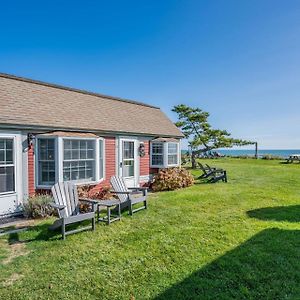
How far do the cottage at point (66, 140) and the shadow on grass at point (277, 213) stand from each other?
17.1 ft

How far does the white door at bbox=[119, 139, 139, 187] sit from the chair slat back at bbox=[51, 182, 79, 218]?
172 inches

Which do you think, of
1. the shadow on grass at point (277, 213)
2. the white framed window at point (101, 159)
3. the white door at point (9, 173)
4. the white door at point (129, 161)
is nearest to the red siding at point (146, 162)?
the white door at point (129, 161)

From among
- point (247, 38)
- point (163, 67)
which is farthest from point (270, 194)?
point (163, 67)

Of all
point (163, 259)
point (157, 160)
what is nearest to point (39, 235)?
point (163, 259)

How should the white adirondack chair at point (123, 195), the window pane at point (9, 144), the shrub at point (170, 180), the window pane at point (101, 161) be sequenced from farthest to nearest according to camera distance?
the shrub at point (170, 180)
the window pane at point (101, 161)
the white adirondack chair at point (123, 195)
the window pane at point (9, 144)

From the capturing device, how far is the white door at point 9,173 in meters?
6.78

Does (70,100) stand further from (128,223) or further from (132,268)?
(132,268)

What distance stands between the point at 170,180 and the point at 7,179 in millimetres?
6843

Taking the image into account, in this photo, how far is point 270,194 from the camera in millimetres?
9914

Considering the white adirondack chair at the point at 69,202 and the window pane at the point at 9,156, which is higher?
the window pane at the point at 9,156

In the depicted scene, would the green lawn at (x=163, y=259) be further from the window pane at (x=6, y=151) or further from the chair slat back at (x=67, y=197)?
the window pane at (x=6, y=151)

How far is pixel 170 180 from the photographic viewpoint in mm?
11664

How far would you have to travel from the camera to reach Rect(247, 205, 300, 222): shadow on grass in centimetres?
650

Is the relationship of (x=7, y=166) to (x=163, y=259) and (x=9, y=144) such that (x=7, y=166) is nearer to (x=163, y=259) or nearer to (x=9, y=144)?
(x=9, y=144)
